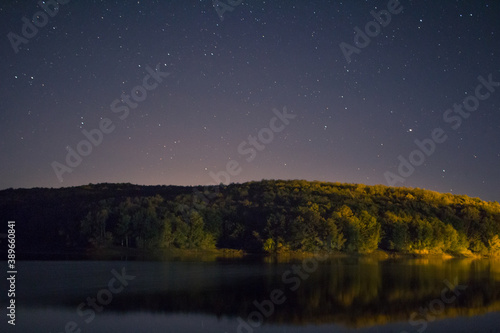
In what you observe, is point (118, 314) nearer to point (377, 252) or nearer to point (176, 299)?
point (176, 299)

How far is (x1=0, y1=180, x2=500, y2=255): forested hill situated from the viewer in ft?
289

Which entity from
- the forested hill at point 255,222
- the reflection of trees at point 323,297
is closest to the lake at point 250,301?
the reflection of trees at point 323,297

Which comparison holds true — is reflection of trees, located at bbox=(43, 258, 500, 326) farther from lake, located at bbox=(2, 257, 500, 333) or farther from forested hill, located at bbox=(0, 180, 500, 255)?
forested hill, located at bbox=(0, 180, 500, 255)

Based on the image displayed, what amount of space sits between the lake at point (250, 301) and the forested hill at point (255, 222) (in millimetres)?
35060

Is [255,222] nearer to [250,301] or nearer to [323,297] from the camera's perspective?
[323,297]

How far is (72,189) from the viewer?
130 metres

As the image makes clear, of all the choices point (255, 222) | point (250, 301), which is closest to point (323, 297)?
point (250, 301)

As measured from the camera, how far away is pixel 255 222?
94125mm

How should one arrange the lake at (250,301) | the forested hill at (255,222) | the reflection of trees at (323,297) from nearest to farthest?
the lake at (250,301)
the reflection of trees at (323,297)
the forested hill at (255,222)

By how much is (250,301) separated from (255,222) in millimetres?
59927

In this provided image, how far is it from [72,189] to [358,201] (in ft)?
229

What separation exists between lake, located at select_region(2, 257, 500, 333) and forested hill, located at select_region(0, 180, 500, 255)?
3506 centimetres

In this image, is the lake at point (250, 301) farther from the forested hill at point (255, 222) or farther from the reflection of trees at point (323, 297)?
the forested hill at point (255, 222)

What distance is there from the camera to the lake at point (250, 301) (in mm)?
27141
